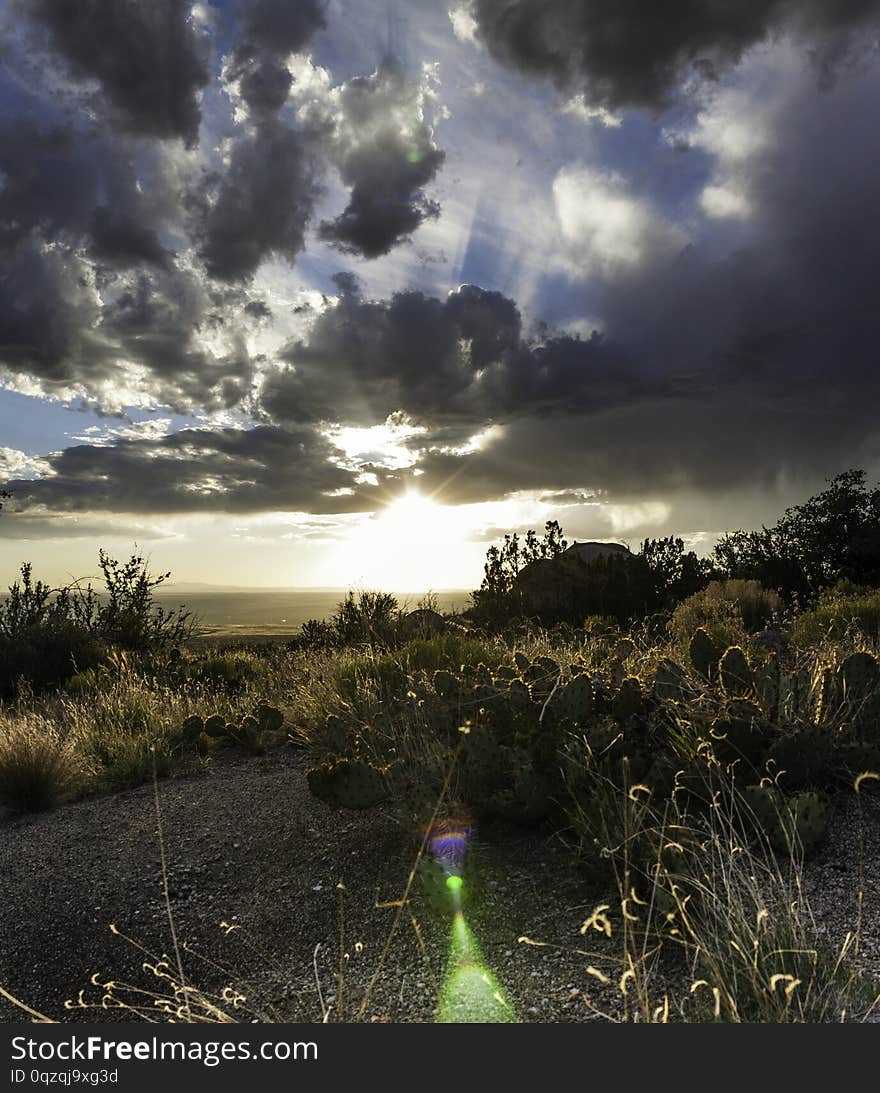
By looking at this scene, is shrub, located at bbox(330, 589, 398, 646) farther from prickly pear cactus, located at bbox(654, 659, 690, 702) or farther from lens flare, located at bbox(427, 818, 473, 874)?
lens flare, located at bbox(427, 818, 473, 874)

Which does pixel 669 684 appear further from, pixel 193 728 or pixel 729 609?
pixel 729 609

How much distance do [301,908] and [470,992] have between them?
4.63 feet

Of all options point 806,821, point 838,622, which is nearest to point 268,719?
point 806,821

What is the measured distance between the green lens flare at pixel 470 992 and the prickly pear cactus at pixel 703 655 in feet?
9.33

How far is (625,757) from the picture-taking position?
4.23 m

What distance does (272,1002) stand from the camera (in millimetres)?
3400

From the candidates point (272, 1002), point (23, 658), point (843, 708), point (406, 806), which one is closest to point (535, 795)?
point (406, 806)

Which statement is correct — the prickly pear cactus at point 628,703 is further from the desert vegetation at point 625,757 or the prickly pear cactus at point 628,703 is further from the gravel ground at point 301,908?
the gravel ground at point 301,908

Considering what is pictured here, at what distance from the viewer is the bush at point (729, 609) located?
34.3 ft

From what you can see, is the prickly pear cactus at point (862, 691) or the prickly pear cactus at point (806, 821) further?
the prickly pear cactus at point (862, 691)

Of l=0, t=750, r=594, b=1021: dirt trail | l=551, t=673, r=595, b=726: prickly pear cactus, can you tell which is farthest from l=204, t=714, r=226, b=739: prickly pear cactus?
l=551, t=673, r=595, b=726: prickly pear cactus

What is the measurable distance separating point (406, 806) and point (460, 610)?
1207 cm

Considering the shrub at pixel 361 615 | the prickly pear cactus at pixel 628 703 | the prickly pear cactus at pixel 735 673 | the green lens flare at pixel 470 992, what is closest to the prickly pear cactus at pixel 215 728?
the prickly pear cactus at pixel 628 703

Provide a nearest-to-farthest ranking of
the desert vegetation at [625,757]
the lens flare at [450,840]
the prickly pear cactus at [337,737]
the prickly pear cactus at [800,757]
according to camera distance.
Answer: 1. the desert vegetation at [625,757]
2. the lens flare at [450,840]
3. the prickly pear cactus at [800,757]
4. the prickly pear cactus at [337,737]
